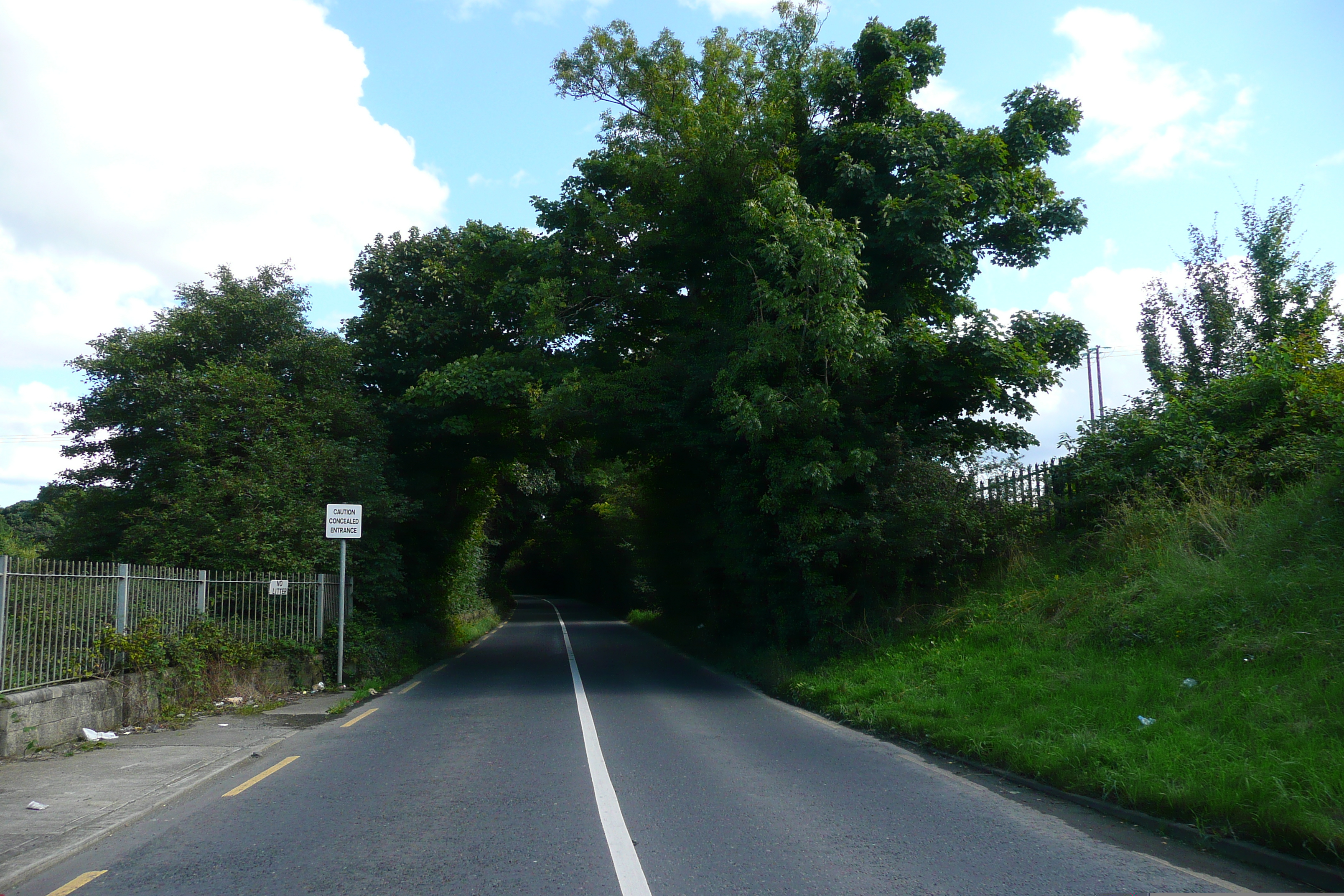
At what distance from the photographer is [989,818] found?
258 inches

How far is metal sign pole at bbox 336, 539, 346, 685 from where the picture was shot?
583 inches

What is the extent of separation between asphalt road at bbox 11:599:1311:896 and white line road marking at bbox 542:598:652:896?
24mm

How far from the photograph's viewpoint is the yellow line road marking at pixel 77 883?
492cm

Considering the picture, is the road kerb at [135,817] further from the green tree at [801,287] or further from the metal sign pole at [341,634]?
the green tree at [801,287]

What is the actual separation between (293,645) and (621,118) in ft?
41.8

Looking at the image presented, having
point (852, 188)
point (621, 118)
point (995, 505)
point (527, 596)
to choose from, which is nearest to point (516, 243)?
point (621, 118)

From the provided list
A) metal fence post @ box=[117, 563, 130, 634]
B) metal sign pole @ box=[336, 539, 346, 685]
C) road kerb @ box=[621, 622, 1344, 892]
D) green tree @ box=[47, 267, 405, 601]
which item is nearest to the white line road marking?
road kerb @ box=[621, 622, 1344, 892]

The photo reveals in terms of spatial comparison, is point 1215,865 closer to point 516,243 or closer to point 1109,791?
point 1109,791

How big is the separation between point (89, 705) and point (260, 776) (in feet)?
10.5

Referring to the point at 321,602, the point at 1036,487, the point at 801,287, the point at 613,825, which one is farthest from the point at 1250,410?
the point at 321,602

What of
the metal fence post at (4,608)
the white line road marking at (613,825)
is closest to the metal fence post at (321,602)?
the white line road marking at (613,825)

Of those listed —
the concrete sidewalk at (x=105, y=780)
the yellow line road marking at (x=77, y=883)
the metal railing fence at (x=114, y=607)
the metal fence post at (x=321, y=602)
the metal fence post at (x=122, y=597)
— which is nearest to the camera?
the yellow line road marking at (x=77, y=883)

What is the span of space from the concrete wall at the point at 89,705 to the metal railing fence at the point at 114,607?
248mm

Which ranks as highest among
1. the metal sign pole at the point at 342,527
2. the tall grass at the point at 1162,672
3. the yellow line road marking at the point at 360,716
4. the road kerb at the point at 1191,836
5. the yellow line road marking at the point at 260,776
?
the metal sign pole at the point at 342,527
